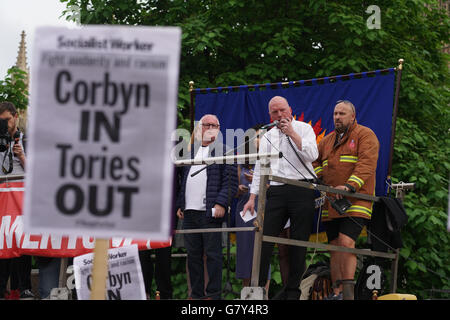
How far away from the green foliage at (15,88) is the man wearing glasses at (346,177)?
7744 millimetres

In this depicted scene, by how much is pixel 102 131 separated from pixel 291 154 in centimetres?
357

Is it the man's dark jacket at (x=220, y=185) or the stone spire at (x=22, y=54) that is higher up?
the stone spire at (x=22, y=54)

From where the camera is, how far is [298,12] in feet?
53.6

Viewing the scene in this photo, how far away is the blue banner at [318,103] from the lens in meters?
9.84

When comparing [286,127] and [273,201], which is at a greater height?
[286,127]

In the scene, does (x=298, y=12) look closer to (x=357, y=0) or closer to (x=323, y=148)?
(x=357, y=0)

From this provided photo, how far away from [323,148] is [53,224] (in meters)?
4.42

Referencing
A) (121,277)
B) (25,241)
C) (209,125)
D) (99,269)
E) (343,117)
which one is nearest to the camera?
(99,269)

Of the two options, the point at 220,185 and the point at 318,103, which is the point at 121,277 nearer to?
the point at 220,185

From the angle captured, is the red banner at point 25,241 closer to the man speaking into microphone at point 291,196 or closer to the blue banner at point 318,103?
the man speaking into microphone at point 291,196

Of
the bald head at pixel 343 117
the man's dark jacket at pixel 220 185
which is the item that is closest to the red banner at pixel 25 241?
the man's dark jacket at pixel 220 185

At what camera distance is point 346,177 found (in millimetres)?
7977

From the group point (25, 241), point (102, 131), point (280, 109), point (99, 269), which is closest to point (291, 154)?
point (280, 109)
